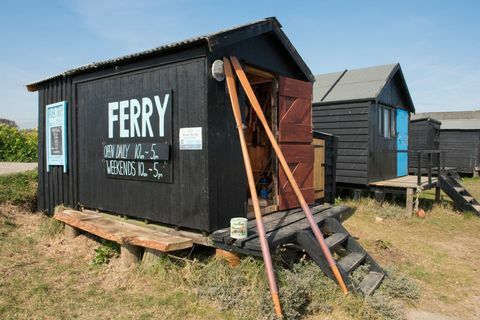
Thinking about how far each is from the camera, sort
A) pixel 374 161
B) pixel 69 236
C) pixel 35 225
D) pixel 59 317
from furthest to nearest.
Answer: pixel 374 161
pixel 35 225
pixel 69 236
pixel 59 317

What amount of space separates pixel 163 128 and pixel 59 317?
262cm

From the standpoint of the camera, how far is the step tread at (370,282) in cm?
445

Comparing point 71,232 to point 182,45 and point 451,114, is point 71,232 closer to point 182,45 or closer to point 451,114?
point 182,45

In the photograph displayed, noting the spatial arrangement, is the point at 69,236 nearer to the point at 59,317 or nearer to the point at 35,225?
the point at 35,225

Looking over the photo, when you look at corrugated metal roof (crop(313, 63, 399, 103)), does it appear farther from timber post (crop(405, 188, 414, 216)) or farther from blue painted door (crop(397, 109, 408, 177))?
timber post (crop(405, 188, 414, 216))

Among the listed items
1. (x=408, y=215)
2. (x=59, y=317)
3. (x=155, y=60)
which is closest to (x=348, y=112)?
(x=408, y=215)

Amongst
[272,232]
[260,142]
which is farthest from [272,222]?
[260,142]

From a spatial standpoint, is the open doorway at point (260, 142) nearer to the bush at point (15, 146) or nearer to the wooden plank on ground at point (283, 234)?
the wooden plank on ground at point (283, 234)

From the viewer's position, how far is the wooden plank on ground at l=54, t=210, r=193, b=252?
476cm

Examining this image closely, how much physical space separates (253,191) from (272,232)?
71cm

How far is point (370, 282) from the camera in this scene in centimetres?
469

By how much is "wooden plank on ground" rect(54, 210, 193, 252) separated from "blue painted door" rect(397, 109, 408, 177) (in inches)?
383

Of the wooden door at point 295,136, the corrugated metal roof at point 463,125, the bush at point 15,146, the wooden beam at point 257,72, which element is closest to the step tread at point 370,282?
the wooden door at point 295,136

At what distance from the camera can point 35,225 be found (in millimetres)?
7422
